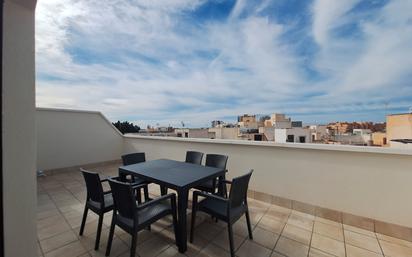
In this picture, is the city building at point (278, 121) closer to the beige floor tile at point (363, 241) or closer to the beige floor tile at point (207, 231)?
the beige floor tile at point (363, 241)

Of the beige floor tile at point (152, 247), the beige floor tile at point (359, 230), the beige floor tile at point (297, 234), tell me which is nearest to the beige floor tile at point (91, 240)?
the beige floor tile at point (152, 247)

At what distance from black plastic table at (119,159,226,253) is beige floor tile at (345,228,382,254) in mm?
1584

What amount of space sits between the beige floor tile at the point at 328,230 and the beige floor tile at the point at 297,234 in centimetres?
15

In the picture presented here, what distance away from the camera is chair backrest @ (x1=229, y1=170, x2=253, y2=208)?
1.74 m

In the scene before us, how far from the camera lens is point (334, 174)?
2490mm

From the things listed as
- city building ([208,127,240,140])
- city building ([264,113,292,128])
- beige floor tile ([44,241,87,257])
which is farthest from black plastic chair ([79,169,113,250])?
city building ([264,113,292,128])

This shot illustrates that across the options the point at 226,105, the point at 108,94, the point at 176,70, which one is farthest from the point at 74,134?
the point at 226,105

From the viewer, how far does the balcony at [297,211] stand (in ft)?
6.31

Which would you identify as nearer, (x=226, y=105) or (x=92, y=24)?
(x=92, y=24)

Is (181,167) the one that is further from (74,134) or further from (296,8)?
(296,8)

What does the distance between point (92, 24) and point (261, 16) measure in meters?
3.61

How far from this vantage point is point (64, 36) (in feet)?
11.1

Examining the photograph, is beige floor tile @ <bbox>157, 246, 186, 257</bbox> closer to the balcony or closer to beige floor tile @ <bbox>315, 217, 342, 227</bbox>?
the balcony

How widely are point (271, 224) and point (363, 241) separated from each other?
96cm
